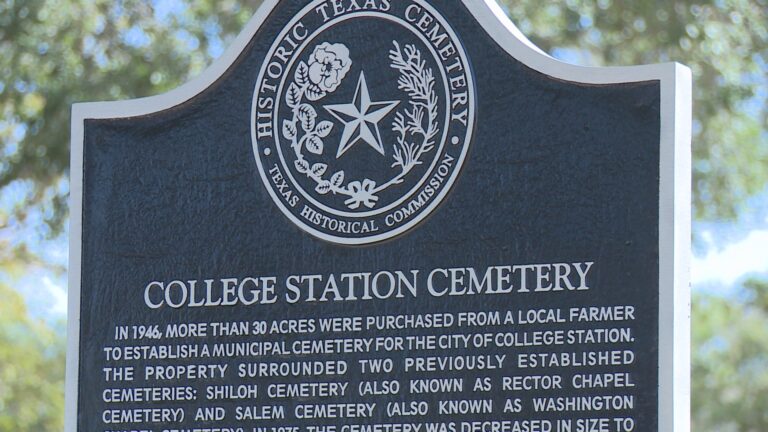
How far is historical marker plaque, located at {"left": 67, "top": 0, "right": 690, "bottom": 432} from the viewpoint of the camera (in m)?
5.93

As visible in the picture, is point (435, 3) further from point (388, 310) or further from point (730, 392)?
point (730, 392)

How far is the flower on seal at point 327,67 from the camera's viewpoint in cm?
654

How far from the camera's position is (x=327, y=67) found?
657 centimetres

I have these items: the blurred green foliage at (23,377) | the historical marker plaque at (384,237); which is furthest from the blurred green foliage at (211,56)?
the historical marker plaque at (384,237)

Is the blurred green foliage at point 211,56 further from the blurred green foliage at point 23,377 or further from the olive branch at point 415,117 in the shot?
the olive branch at point 415,117

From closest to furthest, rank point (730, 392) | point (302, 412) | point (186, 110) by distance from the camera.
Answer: point (302, 412) → point (186, 110) → point (730, 392)

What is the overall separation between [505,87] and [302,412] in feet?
5.09

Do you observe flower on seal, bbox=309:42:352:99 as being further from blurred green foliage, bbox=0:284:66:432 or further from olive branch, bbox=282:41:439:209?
blurred green foliage, bbox=0:284:66:432

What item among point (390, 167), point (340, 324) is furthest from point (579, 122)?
point (340, 324)

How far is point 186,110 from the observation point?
6.88 metres

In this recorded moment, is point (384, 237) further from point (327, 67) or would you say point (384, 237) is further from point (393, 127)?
point (327, 67)

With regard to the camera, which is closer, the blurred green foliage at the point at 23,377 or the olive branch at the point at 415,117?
the olive branch at the point at 415,117

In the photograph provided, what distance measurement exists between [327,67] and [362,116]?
288 millimetres

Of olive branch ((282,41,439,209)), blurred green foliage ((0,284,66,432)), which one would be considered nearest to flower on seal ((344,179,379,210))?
olive branch ((282,41,439,209))
